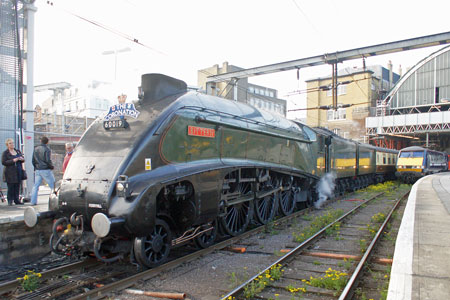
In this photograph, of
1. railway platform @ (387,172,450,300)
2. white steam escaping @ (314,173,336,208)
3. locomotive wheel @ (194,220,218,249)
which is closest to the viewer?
railway platform @ (387,172,450,300)

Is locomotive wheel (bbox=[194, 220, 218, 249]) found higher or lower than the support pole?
lower

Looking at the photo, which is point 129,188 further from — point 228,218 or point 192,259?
point 228,218

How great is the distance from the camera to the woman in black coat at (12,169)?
7.60 meters

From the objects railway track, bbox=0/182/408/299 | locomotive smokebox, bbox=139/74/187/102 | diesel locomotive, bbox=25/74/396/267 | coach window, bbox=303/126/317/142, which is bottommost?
railway track, bbox=0/182/408/299

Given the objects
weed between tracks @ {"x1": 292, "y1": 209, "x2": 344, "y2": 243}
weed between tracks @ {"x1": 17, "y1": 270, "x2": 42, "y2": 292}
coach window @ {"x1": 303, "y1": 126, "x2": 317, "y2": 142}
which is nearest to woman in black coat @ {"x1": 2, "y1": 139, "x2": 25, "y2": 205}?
weed between tracks @ {"x1": 17, "y1": 270, "x2": 42, "y2": 292}

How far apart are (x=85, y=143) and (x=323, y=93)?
1730 inches

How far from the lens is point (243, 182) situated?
7.64 meters

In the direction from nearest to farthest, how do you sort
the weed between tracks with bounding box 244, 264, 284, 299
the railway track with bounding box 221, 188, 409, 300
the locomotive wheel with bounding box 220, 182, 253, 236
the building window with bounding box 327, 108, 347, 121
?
1. the weed between tracks with bounding box 244, 264, 284, 299
2. the railway track with bounding box 221, 188, 409, 300
3. the locomotive wheel with bounding box 220, 182, 253, 236
4. the building window with bounding box 327, 108, 347, 121

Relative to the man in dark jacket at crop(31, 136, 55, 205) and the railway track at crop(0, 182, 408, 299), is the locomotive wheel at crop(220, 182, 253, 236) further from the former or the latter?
the man in dark jacket at crop(31, 136, 55, 205)

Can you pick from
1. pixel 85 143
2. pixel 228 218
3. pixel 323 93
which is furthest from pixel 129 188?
pixel 323 93

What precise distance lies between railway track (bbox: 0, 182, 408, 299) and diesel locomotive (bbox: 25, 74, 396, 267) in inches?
9.6

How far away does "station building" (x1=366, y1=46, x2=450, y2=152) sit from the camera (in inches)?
1367

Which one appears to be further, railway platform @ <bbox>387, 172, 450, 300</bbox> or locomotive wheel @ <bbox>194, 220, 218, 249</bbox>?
locomotive wheel @ <bbox>194, 220, 218, 249</bbox>

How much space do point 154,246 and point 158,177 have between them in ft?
3.49
